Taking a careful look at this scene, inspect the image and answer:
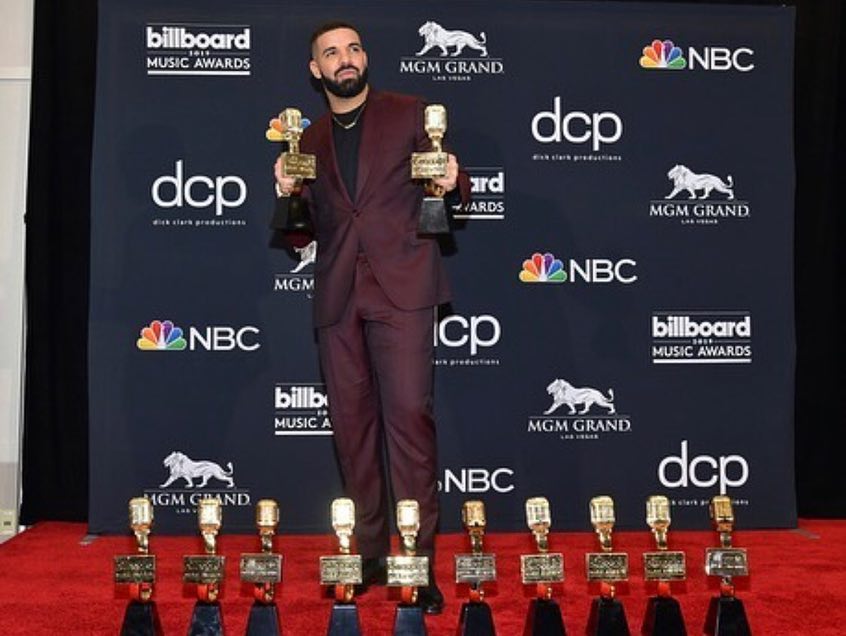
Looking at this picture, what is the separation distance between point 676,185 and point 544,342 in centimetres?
85

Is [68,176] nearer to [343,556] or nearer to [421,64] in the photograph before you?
[421,64]

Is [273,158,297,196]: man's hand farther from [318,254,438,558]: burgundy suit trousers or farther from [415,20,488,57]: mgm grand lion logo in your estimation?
[415,20,488,57]: mgm grand lion logo

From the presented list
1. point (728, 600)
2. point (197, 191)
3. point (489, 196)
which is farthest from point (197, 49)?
point (728, 600)

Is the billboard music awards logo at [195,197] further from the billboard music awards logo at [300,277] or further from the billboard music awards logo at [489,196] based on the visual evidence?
the billboard music awards logo at [489,196]

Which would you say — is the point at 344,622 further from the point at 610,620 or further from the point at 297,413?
the point at 297,413

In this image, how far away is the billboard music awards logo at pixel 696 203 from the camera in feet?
14.6

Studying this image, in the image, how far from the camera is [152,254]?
4348 mm

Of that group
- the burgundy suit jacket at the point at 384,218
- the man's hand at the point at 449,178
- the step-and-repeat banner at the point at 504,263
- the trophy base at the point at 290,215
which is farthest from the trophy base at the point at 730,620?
the step-and-repeat banner at the point at 504,263

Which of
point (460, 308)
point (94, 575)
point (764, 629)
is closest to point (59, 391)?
point (94, 575)

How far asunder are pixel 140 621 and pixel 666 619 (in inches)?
48.0

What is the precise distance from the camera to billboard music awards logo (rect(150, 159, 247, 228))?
4.36 m

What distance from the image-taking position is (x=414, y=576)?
244 centimetres

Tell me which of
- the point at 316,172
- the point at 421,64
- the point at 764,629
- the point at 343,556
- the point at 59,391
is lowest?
the point at 764,629

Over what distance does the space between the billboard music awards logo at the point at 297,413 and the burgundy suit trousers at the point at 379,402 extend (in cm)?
110
